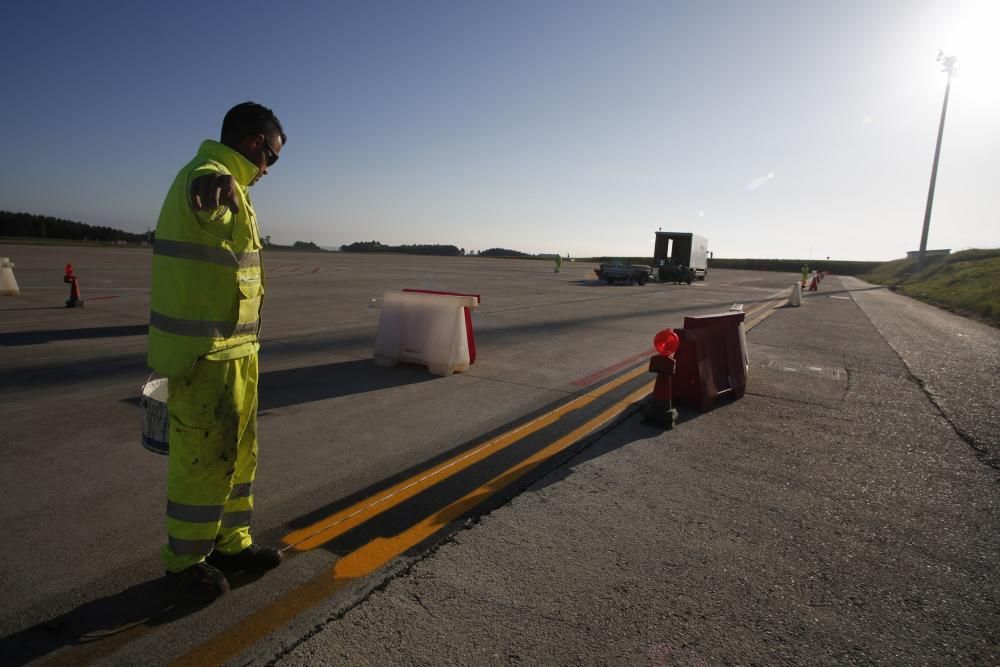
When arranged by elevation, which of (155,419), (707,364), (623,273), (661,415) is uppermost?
(623,273)

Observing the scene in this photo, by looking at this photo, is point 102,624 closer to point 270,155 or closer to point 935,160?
point 270,155

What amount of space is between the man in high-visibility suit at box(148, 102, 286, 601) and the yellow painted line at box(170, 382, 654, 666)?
27cm

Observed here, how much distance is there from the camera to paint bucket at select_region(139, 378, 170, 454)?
225cm

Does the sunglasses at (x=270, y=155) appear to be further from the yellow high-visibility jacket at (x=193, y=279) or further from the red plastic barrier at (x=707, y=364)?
the red plastic barrier at (x=707, y=364)

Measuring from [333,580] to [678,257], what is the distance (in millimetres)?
32677

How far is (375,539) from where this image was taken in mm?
2709

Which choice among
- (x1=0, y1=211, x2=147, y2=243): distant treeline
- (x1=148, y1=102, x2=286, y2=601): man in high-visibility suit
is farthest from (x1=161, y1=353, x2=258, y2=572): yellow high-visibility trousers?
(x1=0, y1=211, x2=147, y2=243): distant treeline

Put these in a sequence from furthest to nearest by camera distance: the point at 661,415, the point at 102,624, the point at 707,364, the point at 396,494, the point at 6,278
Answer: the point at 6,278, the point at 707,364, the point at 661,415, the point at 396,494, the point at 102,624

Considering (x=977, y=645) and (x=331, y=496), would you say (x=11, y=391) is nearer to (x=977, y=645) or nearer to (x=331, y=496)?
(x=331, y=496)

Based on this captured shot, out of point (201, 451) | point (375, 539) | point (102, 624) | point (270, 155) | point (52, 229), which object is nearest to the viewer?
point (102, 624)

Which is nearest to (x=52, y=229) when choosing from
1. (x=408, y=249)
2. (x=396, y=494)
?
(x=408, y=249)

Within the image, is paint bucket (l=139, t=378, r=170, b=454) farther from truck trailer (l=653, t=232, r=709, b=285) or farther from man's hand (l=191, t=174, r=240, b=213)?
truck trailer (l=653, t=232, r=709, b=285)

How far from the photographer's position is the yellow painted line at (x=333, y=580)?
76.6 inches

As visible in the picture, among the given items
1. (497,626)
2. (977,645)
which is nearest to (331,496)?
(497,626)
